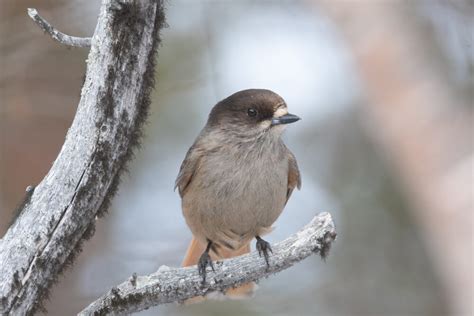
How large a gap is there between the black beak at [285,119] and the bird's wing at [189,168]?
0.55 metres

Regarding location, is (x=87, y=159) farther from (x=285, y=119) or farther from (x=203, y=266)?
(x=285, y=119)

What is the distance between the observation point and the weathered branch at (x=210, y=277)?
3779mm

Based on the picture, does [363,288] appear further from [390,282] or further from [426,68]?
[426,68]

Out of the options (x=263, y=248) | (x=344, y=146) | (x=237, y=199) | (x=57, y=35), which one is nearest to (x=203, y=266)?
(x=263, y=248)

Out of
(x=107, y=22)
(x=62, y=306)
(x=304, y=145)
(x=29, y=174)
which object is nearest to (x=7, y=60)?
(x=29, y=174)

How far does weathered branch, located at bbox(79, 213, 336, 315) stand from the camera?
12.4ft

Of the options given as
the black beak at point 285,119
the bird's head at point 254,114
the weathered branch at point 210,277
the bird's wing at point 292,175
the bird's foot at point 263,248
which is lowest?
the weathered branch at point 210,277

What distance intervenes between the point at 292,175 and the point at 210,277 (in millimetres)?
1784

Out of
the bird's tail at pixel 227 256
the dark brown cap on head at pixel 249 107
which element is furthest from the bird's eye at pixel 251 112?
the bird's tail at pixel 227 256

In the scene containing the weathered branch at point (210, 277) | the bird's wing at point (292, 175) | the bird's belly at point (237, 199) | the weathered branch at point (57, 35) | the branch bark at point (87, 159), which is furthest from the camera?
the bird's wing at point (292, 175)

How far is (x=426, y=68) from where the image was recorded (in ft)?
25.5

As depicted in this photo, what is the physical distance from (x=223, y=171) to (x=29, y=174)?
4067 mm

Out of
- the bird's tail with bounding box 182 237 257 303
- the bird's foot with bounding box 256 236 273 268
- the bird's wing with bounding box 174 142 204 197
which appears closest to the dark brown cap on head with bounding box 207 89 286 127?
the bird's wing with bounding box 174 142 204 197

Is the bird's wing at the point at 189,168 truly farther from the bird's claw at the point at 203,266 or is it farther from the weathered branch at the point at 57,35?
the weathered branch at the point at 57,35
